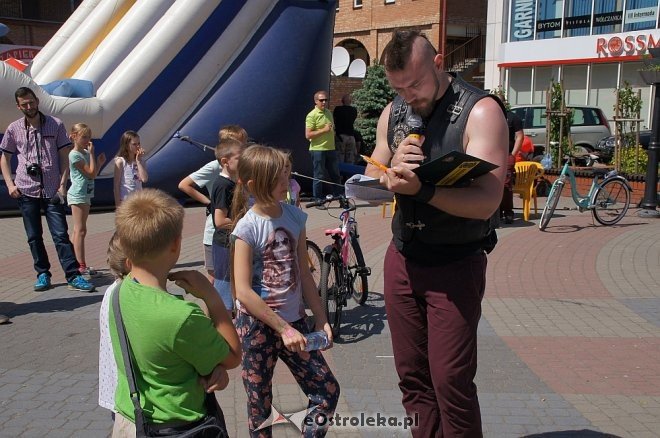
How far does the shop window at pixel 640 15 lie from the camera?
25875 mm

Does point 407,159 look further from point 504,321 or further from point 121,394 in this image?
point 504,321

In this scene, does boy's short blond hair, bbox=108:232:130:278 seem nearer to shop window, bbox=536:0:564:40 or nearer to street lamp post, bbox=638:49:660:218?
street lamp post, bbox=638:49:660:218

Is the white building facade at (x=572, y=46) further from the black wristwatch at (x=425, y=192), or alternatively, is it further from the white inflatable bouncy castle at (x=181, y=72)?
the black wristwatch at (x=425, y=192)

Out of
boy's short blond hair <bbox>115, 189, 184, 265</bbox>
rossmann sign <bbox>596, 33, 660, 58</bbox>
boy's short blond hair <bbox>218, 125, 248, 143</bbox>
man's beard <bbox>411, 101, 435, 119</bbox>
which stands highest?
rossmann sign <bbox>596, 33, 660, 58</bbox>

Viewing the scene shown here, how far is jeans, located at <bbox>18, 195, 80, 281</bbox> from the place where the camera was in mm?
6805

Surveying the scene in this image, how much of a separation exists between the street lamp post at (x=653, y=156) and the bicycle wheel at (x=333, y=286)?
758 centimetres

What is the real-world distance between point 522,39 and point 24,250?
25701mm

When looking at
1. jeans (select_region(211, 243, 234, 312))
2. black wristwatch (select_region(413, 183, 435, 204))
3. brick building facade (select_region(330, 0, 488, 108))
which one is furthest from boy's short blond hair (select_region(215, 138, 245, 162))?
brick building facade (select_region(330, 0, 488, 108))

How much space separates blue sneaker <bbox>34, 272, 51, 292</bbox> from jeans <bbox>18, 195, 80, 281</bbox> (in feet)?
0.13

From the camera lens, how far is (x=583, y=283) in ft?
23.8

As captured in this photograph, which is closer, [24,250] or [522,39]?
[24,250]

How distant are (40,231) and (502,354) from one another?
15.1 feet

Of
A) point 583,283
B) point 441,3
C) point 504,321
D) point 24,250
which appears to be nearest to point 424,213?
point 504,321

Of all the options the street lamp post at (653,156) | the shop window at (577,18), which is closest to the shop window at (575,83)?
the shop window at (577,18)
